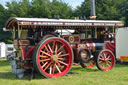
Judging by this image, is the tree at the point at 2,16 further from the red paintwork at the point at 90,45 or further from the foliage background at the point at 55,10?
the red paintwork at the point at 90,45

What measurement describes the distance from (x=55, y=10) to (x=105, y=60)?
74.6 feet

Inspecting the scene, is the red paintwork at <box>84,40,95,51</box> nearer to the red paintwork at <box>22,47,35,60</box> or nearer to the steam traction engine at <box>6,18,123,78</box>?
the steam traction engine at <box>6,18,123,78</box>

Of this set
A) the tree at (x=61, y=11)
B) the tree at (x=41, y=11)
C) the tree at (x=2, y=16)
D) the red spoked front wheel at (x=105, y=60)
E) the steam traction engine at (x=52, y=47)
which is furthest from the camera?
the tree at (x=61, y=11)

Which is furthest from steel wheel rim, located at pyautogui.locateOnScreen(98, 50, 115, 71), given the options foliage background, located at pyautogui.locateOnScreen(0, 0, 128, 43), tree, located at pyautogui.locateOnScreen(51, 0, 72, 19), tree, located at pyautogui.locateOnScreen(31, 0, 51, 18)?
tree, located at pyautogui.locateOnScreen(51, 0, 72, 19)

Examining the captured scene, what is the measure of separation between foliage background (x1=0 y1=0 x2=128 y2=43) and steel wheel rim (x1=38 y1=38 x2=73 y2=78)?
63.7 ft

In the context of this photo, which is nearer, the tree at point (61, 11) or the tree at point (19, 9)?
the tree at point (19, 9)

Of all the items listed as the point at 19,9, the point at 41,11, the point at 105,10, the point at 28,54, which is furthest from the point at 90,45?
the point at 19,9

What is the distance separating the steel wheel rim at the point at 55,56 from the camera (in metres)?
7.68

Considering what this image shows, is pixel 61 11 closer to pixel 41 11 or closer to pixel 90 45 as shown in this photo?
pixel 41 11

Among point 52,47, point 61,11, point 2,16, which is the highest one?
point 61,11

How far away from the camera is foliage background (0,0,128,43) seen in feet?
91.3

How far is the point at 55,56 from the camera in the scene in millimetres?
7770

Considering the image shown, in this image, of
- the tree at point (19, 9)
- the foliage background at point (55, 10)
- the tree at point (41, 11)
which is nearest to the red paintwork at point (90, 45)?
the foliage background at point (55, 10)

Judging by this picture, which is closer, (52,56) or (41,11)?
(52,56)
